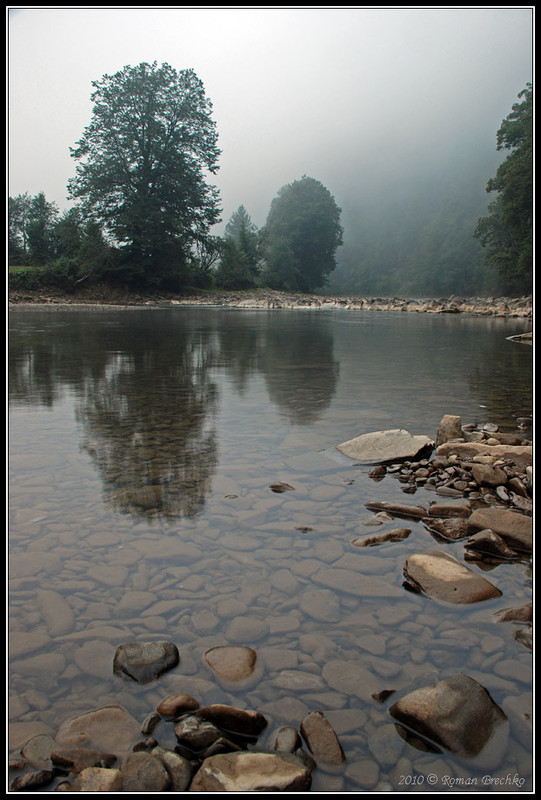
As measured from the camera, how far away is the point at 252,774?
56.8 inches

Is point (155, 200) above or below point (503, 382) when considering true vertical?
A: above

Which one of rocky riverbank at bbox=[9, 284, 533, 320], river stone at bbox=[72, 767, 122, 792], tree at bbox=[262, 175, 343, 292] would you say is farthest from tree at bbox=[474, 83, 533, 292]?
river stone at bbox=[72, 767, 122, 792]

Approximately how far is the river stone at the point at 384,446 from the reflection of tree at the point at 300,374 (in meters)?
0.91

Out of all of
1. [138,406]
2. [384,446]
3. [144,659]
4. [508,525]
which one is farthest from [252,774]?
[138,406]

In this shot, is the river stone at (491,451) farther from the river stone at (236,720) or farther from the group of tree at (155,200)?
the group of tree at (155,200)

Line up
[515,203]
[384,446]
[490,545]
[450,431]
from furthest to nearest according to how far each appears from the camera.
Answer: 1. [515,203]
2. [450,431]
3. [384,446]
4. [490,545]

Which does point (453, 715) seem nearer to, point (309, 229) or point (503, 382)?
point (503, 382)

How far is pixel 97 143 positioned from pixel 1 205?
1655 inches

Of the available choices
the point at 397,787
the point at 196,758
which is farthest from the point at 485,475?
the point at 196,758

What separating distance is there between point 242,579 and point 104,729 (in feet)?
2.91

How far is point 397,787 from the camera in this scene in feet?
4.89

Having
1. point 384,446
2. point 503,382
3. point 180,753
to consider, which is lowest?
point 180,753

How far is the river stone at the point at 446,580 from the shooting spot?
2.30 metres

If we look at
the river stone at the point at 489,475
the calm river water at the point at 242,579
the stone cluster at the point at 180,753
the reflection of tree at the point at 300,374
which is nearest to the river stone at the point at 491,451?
the river stone at the point at 489,475
